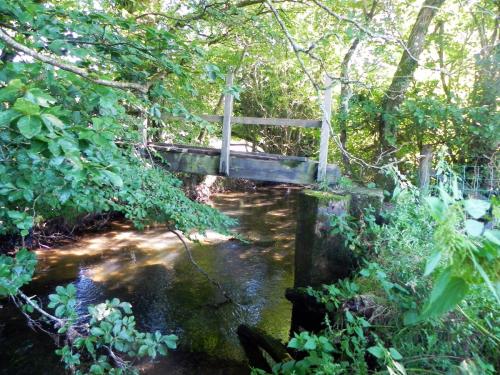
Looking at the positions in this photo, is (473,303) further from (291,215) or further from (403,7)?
(291,215)

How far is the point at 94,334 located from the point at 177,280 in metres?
4.54

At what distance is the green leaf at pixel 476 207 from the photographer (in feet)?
2.36

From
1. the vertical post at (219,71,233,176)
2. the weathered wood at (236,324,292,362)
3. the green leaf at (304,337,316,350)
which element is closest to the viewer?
the green leaf at (304,337,316,350)

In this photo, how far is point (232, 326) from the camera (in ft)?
15.5

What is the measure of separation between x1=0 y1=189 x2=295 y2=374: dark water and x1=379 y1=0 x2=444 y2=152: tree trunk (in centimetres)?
289

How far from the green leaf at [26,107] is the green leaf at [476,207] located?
3.34ft

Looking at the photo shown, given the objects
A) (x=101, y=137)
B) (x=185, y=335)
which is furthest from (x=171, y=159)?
(x=101, y=137)

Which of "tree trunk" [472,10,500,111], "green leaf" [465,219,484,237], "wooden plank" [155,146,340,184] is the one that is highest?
"tree trunk" [472,10,500,111]

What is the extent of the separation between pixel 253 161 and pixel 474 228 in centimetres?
458

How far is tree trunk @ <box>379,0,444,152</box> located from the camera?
5598 mm

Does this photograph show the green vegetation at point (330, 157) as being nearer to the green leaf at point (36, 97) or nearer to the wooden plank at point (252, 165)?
the green leaf at point (36, 97)

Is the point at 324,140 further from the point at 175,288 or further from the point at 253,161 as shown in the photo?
the point at 175,288

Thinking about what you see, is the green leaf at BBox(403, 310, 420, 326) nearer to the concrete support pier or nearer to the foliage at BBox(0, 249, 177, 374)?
the foliage at BBox(0, 249, 177, 374)

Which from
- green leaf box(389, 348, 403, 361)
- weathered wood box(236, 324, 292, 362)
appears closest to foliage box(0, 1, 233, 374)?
green leaf box(389, 348, 403, 361)
